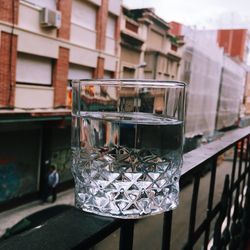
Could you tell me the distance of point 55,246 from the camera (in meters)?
0.18

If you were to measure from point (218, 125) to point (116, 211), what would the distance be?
9.49 metres

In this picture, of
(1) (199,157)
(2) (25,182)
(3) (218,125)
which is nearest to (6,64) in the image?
(2) (25,182)

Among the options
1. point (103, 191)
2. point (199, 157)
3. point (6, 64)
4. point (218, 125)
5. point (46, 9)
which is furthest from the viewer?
point (218, 125)

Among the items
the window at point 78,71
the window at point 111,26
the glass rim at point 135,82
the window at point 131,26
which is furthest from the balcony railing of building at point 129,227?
the window at point 131,26

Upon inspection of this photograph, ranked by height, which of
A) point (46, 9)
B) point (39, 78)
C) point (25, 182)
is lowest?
point (25, 182)

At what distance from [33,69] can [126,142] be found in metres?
3.67

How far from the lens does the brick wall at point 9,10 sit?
317cm

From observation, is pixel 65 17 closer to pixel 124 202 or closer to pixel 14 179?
pixel 14 179

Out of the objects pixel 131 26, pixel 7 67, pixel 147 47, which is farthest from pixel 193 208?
pixel 147 47

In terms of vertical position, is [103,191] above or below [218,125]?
above

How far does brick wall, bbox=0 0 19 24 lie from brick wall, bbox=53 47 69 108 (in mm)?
765

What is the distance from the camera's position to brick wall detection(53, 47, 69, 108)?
3.95 m

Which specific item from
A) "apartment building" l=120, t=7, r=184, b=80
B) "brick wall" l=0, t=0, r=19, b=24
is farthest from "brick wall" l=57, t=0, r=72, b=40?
"apartment building" l=120, t=7, r=184, b=80

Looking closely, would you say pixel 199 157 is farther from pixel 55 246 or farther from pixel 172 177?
pixel 55 246
